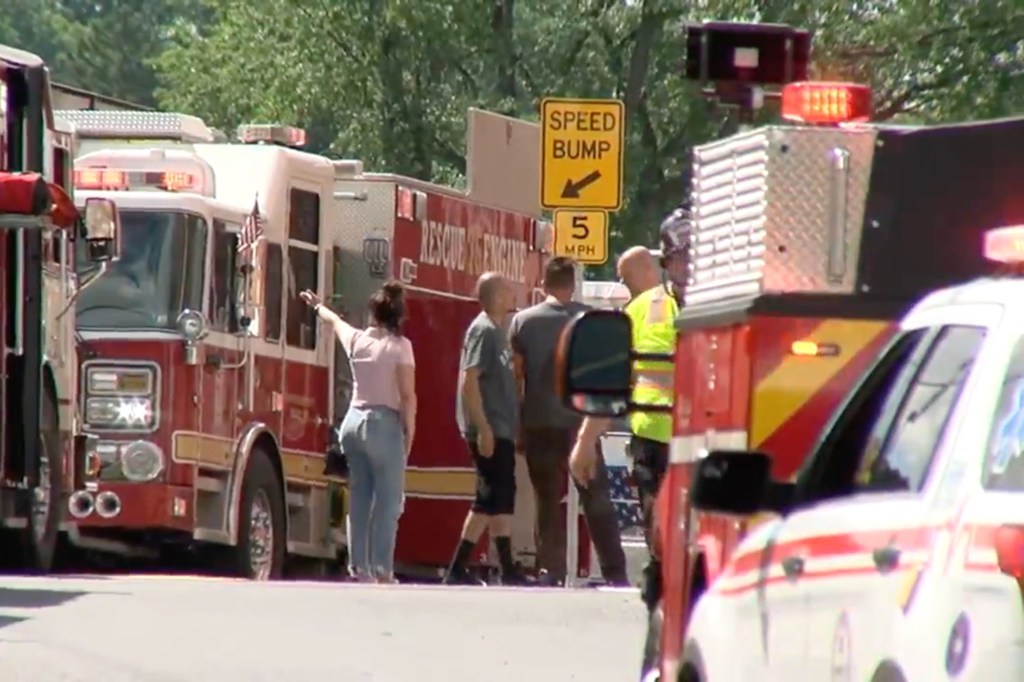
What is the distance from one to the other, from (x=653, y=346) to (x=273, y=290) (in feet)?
21.8

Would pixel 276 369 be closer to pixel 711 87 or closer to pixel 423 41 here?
pixel 711 87

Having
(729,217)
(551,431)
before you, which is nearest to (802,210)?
(729,217)

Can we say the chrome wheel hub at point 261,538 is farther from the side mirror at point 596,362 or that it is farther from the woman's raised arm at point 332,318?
the side mirror at point 596,362

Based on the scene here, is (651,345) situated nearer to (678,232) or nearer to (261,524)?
(678,232)

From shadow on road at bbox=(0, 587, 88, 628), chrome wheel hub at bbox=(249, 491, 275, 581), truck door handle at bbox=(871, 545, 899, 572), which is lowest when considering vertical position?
chrome wheel hub at bbox=(249, 491, 275, 581)

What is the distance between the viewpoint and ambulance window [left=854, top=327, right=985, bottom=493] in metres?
5.77

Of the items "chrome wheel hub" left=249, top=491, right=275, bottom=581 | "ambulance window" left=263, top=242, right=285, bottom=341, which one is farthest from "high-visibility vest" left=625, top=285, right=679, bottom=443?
"ambulance window" left=263, top=242, right=285, bottom=341

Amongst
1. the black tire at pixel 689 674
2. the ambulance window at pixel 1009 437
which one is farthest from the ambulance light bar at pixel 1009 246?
the black tire at pixel 689 674

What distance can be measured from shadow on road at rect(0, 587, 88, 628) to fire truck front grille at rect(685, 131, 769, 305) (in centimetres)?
538

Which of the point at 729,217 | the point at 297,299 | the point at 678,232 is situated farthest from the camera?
the point at 297,299

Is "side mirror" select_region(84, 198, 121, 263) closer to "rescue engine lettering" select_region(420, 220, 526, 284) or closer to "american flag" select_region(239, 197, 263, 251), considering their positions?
"american flag" select_region(239, 197, 263, 251)

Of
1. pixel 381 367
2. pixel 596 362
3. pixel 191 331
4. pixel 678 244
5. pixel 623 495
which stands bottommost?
pixel 623 495

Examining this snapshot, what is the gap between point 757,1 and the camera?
35719 mm

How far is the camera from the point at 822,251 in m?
7.74
